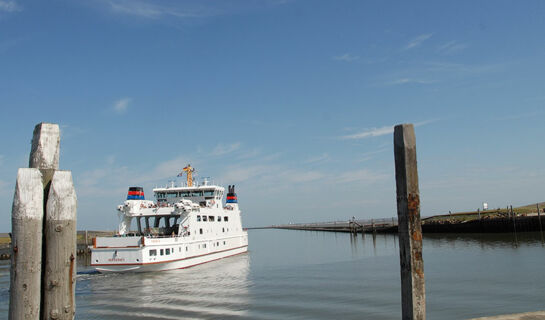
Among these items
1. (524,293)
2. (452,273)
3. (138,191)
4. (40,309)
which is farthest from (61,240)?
(138,191)

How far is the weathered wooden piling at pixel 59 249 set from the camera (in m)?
4.03

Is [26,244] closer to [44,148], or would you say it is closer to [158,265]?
[44,148]

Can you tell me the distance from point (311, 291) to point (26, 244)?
16976 mm

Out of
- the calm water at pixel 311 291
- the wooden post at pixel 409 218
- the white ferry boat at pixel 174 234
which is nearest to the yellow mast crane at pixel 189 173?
the white ferry boat at pixel 174 234

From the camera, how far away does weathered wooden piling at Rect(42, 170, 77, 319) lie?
13.2 feet

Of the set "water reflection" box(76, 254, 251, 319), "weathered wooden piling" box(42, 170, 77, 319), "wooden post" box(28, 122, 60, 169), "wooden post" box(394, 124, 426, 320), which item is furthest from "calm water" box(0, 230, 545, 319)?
"wooden post" box(28, 122, 60, 169)

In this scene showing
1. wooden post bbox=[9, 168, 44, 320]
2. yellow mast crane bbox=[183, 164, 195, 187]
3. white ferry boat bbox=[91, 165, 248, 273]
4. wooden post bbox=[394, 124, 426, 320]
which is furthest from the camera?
yellow mast crane bbox=[183, 164, 195, 187]

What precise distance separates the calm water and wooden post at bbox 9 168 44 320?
11.7 meters

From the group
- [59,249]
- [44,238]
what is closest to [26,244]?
[44,238]

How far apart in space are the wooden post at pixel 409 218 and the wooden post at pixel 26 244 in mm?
4690

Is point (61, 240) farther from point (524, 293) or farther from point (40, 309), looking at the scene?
point (524, 293)

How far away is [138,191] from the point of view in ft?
99.7

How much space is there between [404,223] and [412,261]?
22.4 inches

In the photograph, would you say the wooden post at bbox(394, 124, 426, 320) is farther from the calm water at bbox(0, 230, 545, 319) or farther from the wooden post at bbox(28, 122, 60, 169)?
the calm water at bbox(0, 230, 545, 319)
